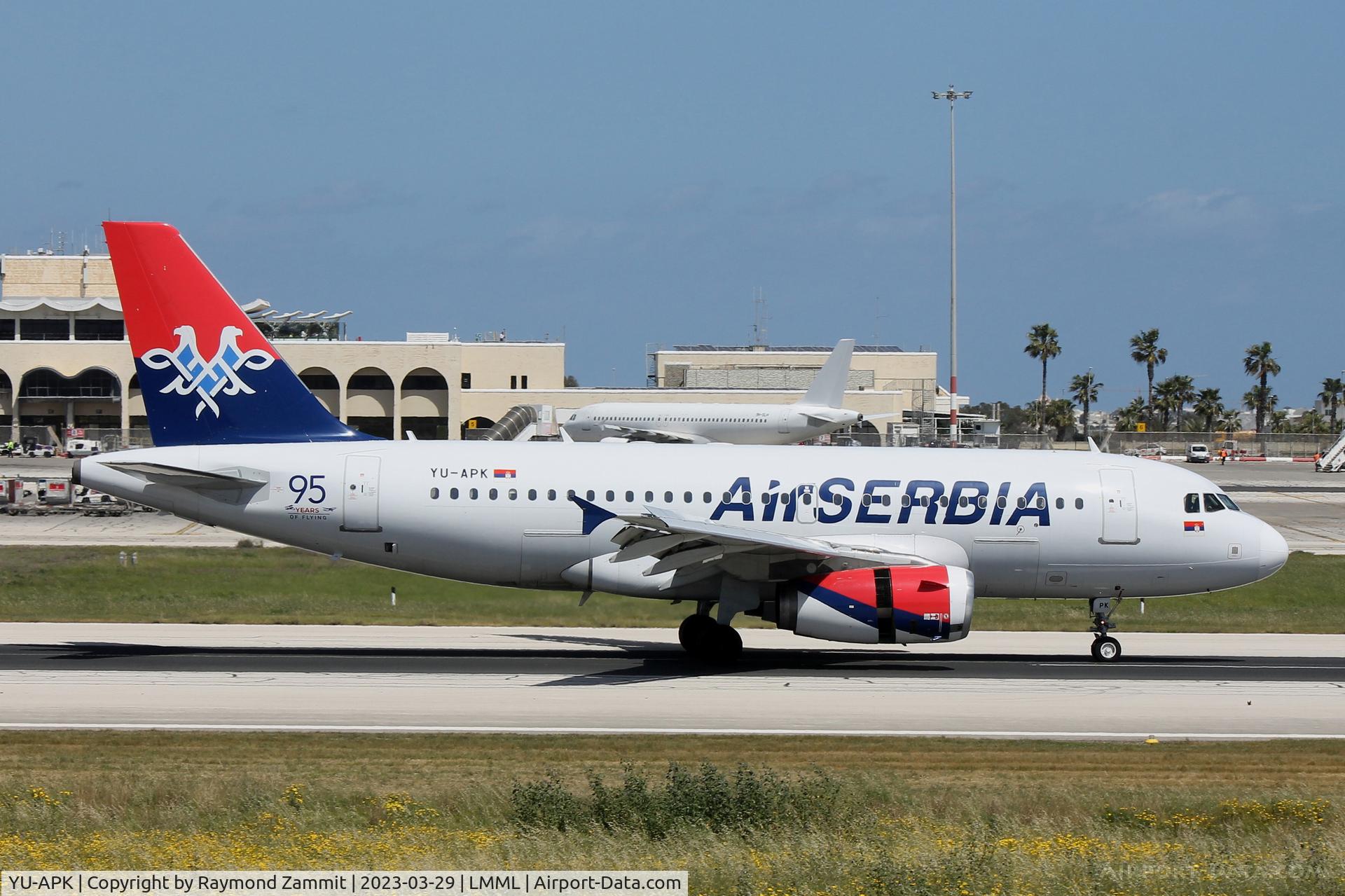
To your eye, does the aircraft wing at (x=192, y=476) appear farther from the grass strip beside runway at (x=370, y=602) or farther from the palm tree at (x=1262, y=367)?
the palm tree at (x=1262, y=367)

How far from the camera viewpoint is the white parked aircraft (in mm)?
79812

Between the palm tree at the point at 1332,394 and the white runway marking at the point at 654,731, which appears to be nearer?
the white runway marking at the point at 654,731

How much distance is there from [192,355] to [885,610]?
13.5 meters

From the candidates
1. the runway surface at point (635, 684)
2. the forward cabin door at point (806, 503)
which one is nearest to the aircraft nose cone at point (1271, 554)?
the runway surface at point (635, 684)

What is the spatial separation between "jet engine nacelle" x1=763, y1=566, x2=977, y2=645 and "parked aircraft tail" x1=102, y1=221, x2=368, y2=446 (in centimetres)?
992

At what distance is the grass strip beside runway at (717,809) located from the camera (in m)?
11.2

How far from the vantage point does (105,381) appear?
103250mm

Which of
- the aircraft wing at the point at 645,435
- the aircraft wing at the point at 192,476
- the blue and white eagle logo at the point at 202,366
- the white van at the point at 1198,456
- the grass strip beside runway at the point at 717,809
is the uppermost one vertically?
the blue and white eagle logo at the point at 202,366

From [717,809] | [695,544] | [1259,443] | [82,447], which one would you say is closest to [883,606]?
[695,544]

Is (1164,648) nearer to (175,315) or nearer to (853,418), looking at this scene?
(175,315)

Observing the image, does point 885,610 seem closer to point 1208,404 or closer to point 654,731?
point 654,731

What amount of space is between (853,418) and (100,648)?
60.5m

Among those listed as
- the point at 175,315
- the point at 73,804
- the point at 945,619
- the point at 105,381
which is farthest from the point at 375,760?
the point at 105,381

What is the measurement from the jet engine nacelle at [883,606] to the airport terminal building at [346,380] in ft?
240
